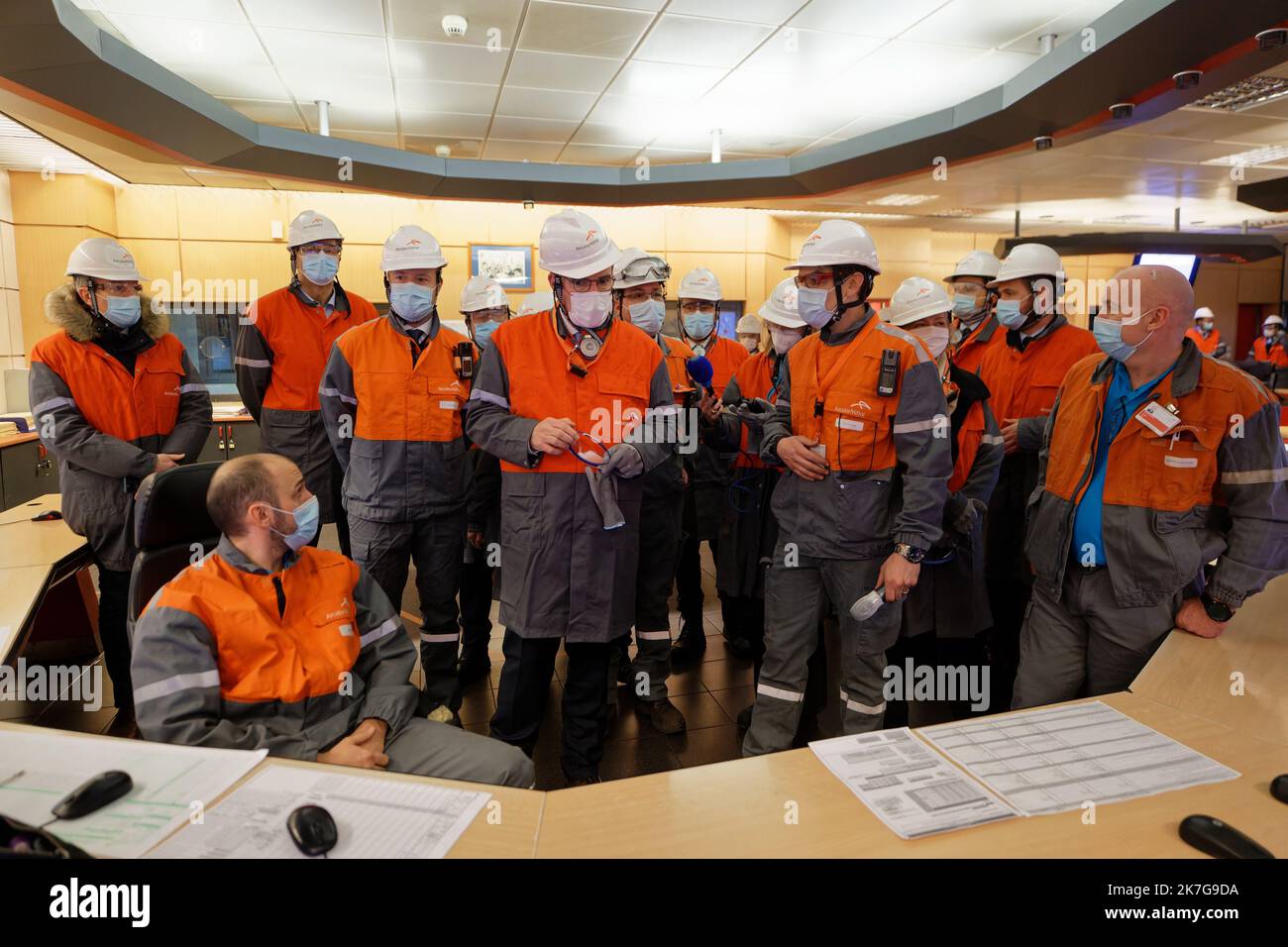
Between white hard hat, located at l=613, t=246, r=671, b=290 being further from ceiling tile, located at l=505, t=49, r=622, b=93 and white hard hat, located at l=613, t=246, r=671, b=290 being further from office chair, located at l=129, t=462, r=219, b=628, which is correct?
ceiling tile, located at l=505, t=49, r=622, b=93

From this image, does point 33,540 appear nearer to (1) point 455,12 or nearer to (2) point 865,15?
(1) point 455,12

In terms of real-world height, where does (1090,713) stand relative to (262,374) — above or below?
below

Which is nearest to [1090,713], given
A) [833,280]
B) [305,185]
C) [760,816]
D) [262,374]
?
[760,816]

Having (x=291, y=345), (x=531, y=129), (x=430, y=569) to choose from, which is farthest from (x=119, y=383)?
(x=531, y=129)

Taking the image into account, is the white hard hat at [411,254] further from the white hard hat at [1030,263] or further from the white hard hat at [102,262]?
the white hard hat at [1030,263]

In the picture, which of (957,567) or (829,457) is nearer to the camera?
(829,457)

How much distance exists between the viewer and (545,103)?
617cm

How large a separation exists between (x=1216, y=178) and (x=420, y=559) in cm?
950

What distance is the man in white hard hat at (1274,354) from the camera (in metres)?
10.3

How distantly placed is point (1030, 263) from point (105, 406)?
4036 mm

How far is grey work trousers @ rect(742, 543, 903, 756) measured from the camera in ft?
7.75

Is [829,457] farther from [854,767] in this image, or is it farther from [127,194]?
[127,194]

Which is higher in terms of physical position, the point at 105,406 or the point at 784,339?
the point at 784,339

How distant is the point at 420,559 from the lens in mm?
2975
